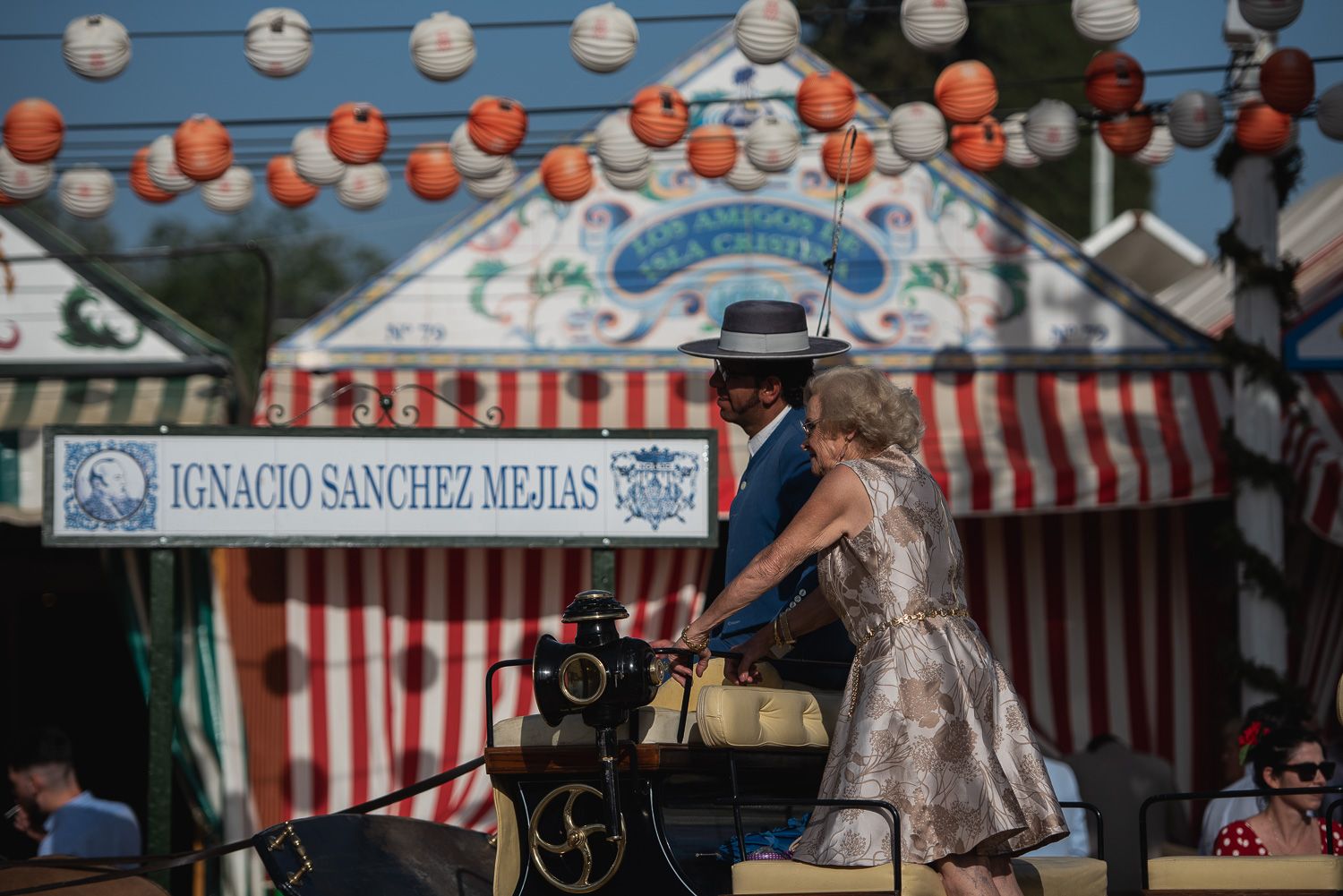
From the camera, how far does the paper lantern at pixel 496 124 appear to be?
Result: 23.8ft

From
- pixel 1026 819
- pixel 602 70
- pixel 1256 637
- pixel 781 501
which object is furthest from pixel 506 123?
pixel 1026 819

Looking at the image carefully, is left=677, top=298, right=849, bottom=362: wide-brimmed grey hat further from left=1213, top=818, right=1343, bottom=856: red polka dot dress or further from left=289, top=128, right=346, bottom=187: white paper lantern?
left=289, top=128, right=346, bottom=187: white paper lantern

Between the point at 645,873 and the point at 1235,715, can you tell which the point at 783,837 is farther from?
the point at 1235,715

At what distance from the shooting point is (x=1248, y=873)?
3.74m

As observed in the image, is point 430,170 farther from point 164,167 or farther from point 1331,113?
point 1331,113

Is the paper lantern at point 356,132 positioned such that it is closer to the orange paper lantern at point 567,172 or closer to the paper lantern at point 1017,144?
the orange paper lantern at point 567,172

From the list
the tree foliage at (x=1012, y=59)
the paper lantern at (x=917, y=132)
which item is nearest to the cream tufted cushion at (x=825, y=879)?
the paper lantern at (x=917, y=132)

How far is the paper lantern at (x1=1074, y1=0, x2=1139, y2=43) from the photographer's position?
6.64 meters

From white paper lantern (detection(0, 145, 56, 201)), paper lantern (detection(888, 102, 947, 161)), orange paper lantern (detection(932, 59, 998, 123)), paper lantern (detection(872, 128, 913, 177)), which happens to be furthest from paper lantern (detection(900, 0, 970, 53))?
white paper lantern (detection(0, 145, 56, 201))

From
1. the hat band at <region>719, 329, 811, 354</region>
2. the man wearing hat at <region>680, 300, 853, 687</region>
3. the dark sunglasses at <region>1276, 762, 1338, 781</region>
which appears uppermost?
the hat band at <region>719, 329, 811, 354</region>

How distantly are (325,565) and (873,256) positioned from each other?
315 cm

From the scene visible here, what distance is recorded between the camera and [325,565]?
7.84 m

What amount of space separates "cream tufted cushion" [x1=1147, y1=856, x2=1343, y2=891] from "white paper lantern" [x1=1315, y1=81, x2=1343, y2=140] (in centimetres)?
417

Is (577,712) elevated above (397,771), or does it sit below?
above
